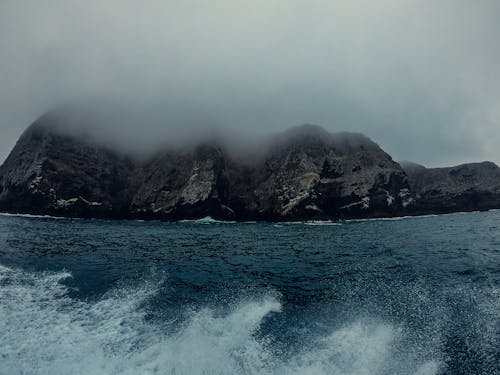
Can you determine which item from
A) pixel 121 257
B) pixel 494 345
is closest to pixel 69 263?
pixel 121 257

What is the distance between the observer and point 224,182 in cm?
13350

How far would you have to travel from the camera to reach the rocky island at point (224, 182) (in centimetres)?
11956

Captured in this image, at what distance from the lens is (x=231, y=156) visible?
518 ft

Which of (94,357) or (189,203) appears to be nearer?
(94,357)

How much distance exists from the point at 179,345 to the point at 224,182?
119 meters

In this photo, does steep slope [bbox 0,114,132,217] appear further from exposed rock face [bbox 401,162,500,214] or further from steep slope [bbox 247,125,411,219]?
exposed rock face [bbox 401,162,500,214]

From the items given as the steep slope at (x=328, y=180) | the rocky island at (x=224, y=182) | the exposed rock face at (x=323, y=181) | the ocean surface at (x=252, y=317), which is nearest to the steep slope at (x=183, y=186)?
the rocky island at (x=224, y=182)

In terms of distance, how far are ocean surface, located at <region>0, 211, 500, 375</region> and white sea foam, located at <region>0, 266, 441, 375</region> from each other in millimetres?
52

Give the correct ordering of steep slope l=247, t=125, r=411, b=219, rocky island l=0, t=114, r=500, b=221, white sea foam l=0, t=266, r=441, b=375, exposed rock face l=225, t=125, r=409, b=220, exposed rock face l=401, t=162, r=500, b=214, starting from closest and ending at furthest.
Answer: white sea foam l=0, t=266, r=441, b=375, rocky island l=0, t=114, r=500, b=221, steep slope l=247, t=125, r=411, b=219, exposed rock face l=225, t=125, r=409, b=220, exposed rock face l=401, t=162, r=500, b=214

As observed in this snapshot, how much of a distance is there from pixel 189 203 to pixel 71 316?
323 ft

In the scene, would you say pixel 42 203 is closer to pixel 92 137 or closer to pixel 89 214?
pixel 89 214

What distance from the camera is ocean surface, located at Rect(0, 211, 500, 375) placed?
1373cm

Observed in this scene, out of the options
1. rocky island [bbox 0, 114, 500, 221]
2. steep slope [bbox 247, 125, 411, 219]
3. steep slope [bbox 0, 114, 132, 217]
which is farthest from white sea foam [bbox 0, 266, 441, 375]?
steep slope [bbox 0, 114, 132, 217]

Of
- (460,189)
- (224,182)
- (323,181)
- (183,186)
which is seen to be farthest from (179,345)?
(460,189)
